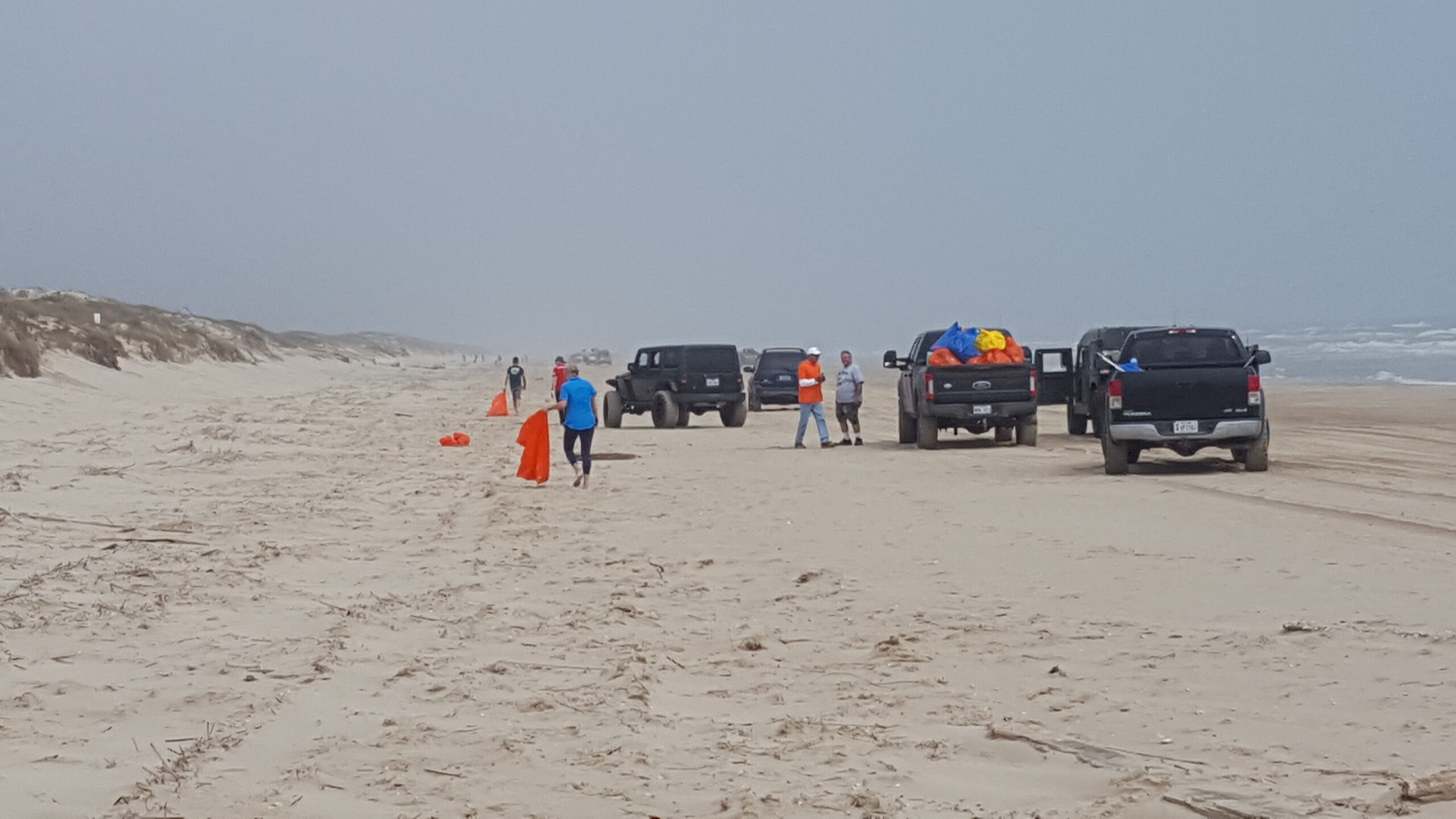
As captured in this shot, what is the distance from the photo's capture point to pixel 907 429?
24.9m

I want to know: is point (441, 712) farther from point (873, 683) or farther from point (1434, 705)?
point (1434, 705)

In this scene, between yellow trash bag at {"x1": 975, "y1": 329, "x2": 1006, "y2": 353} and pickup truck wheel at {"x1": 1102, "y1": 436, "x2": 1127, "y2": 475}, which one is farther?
yellow trash bag at {"x1": 975, "y1": 329, "x2": 1006, "y2": 353}

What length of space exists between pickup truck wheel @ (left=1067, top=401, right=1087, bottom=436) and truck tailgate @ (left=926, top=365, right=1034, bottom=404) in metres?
3.49

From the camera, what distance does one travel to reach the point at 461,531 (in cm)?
1335

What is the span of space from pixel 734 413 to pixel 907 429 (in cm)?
703

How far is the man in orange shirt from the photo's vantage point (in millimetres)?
24375

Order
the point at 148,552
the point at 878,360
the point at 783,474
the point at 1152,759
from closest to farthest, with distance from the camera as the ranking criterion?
the point at 1152,759 < the point at 148,552 < the point at 783,474 < the point at 878,360

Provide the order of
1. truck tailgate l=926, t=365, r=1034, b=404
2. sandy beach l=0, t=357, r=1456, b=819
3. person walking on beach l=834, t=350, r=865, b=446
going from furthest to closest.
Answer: person walking on beach l=834, t=350, r=865, b=446, truck tailgate l=926, t=365, r=1034, b=404, sandy beach l=0, t=357, r=1456, b=819

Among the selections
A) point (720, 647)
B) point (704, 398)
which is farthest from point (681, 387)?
point (720, 647)

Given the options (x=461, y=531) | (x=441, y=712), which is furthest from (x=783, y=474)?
(x=441, y=712)

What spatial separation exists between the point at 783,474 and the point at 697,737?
43.2 feet

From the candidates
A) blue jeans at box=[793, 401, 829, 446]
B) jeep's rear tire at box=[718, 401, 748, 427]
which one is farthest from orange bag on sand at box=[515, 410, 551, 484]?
jeep's rear tire at box=[718, 401, 748, 427]

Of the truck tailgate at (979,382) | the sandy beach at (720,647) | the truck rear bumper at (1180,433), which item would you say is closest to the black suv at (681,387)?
the truck tailgate at (979,382)

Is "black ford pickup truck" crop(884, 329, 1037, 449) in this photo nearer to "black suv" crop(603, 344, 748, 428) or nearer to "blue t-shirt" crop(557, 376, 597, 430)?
"blue t-shirt" crop(557, 376, 597, 430)
